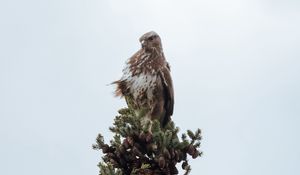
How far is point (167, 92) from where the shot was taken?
25.4 ft

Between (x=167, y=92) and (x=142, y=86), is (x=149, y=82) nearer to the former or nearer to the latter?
(x=142, y=86)

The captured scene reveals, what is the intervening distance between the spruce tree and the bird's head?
8.06 ft

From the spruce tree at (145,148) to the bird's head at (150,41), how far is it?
2.46 meters

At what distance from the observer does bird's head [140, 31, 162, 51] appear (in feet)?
25.8

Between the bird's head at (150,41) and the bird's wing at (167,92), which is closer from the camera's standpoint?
the bird's wing at (167,92)

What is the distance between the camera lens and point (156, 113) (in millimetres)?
7512

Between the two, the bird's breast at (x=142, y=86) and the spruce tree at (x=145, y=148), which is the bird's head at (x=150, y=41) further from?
the spruce tree at (x=145, y=148)

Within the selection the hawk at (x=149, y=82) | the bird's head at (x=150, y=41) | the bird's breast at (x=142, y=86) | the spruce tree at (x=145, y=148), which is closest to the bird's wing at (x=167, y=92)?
the hawk at (x=149, y=82)

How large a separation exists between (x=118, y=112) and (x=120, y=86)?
1.59 m

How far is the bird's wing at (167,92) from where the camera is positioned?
303 inches

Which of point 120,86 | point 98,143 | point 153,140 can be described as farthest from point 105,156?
point 120,86

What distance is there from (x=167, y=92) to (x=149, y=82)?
0.39m

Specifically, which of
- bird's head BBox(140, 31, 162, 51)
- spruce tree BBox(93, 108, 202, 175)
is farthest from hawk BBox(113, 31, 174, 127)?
spruce tree BBox(93, 108, 202, 175)

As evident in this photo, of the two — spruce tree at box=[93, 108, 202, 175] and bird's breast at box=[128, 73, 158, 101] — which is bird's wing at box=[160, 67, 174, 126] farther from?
spruce tree at box=[93, 108, 202, 175]
